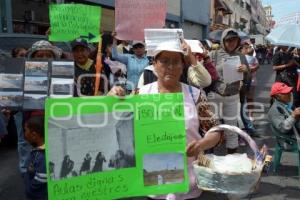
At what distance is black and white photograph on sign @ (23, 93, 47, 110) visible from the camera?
3668 mm

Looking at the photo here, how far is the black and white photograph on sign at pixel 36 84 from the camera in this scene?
3.69m

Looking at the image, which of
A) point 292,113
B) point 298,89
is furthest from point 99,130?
point 298,89

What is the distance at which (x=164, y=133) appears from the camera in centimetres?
239

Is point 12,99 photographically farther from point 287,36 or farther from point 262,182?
point 287,36

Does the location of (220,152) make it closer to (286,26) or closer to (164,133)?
(286,26)

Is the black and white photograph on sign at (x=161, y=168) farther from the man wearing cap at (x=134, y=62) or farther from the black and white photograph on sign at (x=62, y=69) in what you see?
the man wearing cap at (x=134, y=62)

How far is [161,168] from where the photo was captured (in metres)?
2.37

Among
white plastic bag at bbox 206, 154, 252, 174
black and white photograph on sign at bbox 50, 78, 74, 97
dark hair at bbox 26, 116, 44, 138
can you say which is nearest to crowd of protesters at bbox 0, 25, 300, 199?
dark hair at bbox 26, 116, 44, 138

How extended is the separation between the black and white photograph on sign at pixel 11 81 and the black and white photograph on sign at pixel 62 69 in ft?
0.99

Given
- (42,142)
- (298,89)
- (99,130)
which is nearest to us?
(99,130)

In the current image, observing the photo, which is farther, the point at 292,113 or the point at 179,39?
the point at 292,113

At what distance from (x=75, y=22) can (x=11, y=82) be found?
1.80 metres

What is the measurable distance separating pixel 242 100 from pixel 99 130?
6092 millimetres

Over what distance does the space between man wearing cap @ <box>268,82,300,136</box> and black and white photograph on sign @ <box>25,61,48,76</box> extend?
302 centimetres
